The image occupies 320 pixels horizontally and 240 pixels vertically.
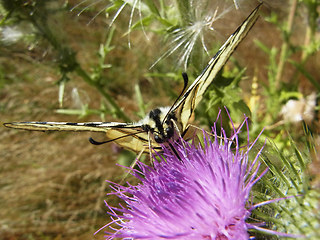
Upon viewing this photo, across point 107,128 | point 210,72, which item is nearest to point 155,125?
point 107,128

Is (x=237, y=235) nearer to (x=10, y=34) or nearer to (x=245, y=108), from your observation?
(x=245, y=108)

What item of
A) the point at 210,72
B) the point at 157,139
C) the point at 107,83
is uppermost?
the point at 107,83

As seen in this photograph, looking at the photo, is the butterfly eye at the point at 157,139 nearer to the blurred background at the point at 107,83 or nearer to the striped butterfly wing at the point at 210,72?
the striped butterfly wing at the point at 210,72

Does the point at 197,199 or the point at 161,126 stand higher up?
the point at 161,126

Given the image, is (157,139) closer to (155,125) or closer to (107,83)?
(155,125)

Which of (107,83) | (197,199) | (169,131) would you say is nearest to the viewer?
(197,199)

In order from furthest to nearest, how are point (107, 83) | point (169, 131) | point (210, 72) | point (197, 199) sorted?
1. point (107, 83)
2. point (169, 131)
3. point (210, 72)
4. point (197, 199)

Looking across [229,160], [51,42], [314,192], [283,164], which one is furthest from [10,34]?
[314,192]
